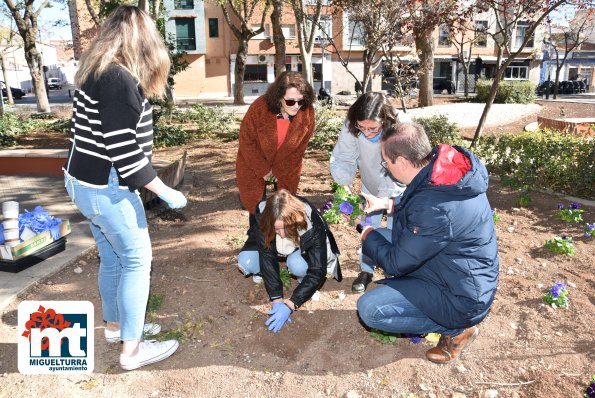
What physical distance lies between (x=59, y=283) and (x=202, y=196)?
2.78 meters

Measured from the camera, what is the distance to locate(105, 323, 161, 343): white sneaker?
321 centimetres

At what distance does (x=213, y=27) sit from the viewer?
135 feet

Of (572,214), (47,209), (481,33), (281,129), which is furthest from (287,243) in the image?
(481,33)

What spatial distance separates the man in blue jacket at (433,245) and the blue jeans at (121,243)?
4.17 feet

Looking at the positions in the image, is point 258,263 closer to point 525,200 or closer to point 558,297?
point 558,297

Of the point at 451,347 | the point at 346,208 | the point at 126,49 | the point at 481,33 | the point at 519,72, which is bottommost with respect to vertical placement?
the point at 451,347

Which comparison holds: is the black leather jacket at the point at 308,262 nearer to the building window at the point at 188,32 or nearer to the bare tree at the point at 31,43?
the bare tree at the point at 31,43

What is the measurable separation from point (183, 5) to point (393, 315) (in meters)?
41.7

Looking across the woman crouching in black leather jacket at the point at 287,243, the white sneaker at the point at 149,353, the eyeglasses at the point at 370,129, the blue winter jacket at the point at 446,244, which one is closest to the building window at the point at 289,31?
A: the eyeglasses at the point at 370,129

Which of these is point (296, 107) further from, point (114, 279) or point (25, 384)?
point (25, 384)

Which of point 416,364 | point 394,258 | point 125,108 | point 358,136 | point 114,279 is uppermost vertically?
point 125,108

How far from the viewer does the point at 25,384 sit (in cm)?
292

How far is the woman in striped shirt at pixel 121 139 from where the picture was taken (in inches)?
95.8

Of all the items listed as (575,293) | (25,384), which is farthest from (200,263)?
(575,293)
